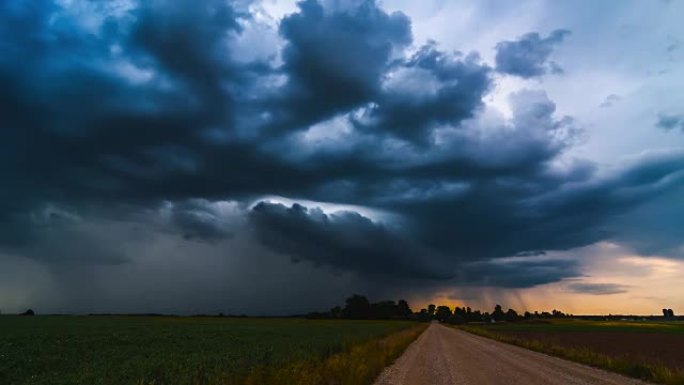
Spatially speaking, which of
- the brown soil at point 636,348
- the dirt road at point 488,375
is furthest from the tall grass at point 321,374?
the brown soil at point 636,348

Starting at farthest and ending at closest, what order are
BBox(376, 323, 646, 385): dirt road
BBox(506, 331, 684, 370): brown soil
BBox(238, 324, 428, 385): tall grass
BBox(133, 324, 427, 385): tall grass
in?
1. BBox(506, 331, 684, 370): brown soil
2. BBox(376, 323, 646, 385): dirt road
3. BBox(238, 324, 428, 385): tall grass
4. BBox(133, 324, 427, 385): tall grass

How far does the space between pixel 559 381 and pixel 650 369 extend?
6.60 meters

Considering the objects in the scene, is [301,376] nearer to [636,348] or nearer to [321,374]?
[321,374]

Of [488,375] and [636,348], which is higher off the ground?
[636,348]

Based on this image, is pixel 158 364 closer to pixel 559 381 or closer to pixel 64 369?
pixel 64 369

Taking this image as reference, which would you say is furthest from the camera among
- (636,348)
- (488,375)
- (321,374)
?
(636,348)

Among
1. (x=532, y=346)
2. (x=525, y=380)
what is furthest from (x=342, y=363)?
(x=532, y=346)

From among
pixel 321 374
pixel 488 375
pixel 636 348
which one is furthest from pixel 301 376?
pixel 636 348

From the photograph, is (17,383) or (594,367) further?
(594,367)

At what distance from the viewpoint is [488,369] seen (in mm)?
25859

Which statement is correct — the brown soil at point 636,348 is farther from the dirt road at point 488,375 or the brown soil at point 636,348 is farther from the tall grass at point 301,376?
the tall grass at point 301,376

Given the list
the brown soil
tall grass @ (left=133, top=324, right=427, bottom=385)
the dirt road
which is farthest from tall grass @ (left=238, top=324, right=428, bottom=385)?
the brown soil

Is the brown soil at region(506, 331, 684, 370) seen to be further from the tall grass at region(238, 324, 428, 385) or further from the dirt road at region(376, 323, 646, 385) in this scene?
the tall grass at region(238, 324, 428, 385)

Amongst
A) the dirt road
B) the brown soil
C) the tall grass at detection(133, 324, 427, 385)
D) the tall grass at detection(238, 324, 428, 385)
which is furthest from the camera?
the brown soil
